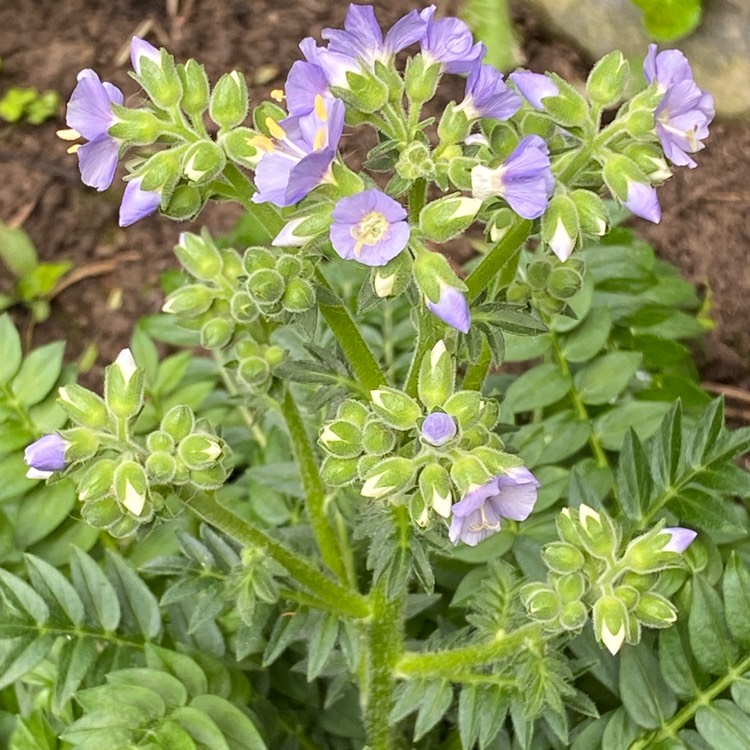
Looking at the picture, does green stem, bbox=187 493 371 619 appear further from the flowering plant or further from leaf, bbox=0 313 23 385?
leaf, bbox=0 313 23 385

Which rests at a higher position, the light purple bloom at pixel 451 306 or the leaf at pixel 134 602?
Answer: the light purple bloom at pixel 451 306

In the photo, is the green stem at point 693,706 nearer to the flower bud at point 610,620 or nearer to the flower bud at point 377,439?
the flower bud at point 610,620

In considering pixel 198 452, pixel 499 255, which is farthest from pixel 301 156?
pixel 198 452

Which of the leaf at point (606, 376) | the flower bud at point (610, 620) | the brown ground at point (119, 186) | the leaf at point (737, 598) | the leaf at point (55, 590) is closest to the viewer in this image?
the flower bud at point (610, 620)

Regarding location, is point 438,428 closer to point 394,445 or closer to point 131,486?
point 394,445

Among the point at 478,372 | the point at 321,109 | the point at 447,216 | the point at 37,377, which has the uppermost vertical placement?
the point at 321,109

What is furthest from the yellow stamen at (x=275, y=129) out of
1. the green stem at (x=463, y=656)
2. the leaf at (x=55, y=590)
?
the leaf at (x=55, y=590)
